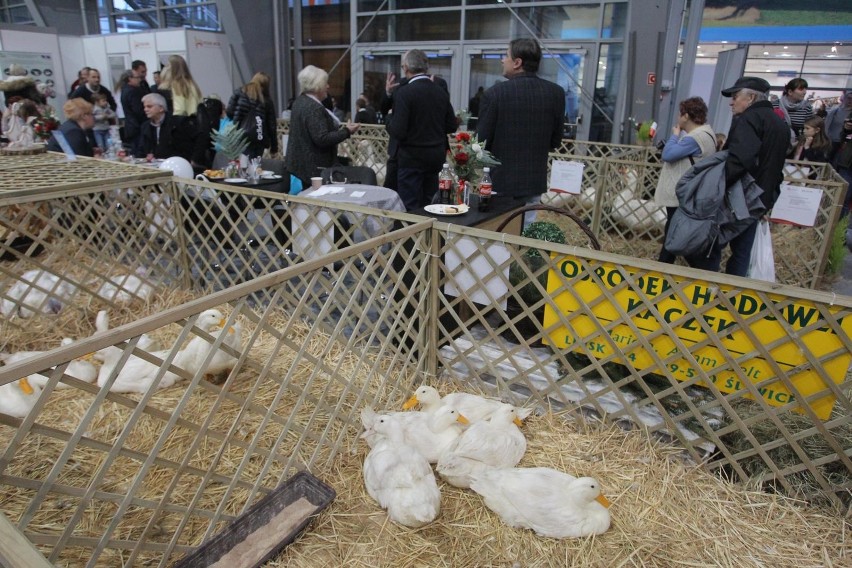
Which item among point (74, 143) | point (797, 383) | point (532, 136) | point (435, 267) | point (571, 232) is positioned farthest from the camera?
point (571, 232)

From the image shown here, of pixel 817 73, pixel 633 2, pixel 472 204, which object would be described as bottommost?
pixel 472 204

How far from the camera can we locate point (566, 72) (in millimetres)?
7590

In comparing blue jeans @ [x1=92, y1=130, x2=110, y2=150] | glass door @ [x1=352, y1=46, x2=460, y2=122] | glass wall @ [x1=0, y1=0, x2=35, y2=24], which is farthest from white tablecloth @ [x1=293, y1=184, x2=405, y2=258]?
glass wall @ [x1=0, y1=0, x2=35, y2=24]

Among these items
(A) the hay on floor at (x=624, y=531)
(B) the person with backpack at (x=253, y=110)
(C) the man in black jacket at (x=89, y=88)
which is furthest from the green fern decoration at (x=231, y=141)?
(C) the man in black jacket at (x=89, y=88)

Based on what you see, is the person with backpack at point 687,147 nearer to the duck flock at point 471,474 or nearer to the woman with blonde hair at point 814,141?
the duck flock at point 471,474

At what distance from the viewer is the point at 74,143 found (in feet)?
15.2

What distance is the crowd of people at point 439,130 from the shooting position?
2.98 m

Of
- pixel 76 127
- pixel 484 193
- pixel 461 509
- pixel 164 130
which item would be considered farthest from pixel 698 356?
pixel 76 127

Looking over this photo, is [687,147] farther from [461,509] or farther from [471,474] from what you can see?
[461,509]

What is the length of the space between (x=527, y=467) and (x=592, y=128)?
22.5ft

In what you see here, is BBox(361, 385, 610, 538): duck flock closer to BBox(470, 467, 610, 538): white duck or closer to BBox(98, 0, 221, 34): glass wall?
BBox(470, 467, 610, 538): white duck

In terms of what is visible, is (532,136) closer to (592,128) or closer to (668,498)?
(668,498)

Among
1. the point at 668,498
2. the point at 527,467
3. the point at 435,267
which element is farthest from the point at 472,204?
the point at 668,498

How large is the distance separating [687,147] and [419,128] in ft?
5.74
